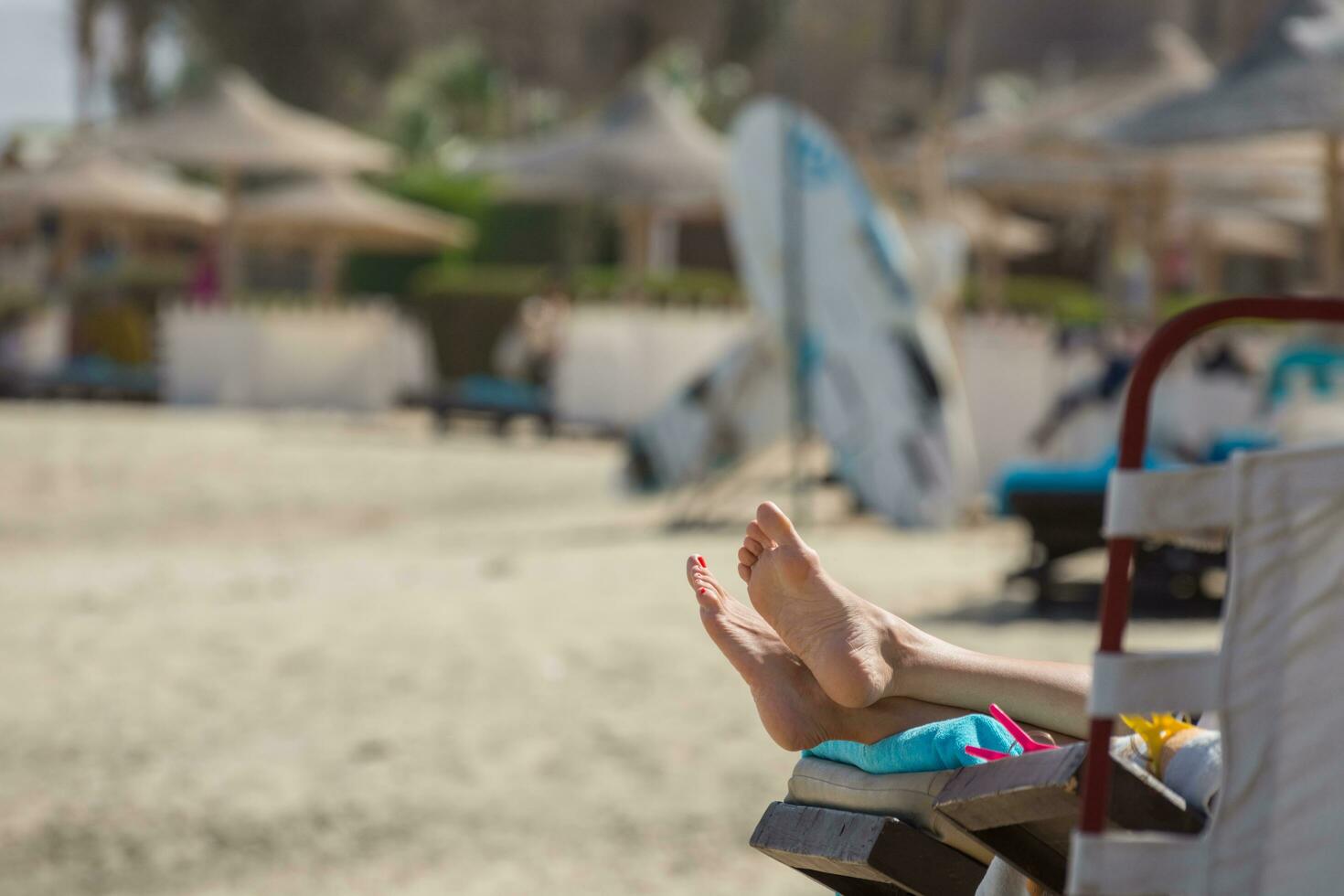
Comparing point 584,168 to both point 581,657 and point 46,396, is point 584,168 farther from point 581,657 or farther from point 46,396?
point 581,657

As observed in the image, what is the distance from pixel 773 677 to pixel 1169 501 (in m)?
0.92

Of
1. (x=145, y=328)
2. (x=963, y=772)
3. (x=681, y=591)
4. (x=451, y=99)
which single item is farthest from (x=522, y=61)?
(x=963, y=772)

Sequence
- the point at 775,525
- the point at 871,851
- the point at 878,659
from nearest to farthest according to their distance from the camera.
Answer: the point at 871,851
the point at 878,659
the point at 775,525

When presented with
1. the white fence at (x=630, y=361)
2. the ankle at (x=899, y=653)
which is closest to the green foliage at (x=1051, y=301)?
the white fence at (x=630, y=361)

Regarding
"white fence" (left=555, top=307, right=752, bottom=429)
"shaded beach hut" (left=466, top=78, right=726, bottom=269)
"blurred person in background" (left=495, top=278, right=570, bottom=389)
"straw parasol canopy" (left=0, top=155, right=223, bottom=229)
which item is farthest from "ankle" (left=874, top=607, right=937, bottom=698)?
"straw parasol canopy" (left=0, top=155, right=223, bottom=229)

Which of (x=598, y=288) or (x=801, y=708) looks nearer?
(x=801, y=708)

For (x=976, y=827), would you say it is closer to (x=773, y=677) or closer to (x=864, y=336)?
(x=773, y=677)

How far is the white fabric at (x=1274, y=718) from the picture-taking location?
5.60ft

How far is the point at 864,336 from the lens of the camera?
36.7 ft

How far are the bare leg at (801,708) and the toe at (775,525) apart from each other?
15 centimetres

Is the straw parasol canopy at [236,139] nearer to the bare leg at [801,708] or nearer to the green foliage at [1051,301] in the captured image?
the green foliage at [1051,301]

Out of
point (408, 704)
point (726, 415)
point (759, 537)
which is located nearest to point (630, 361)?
point (726, 415)

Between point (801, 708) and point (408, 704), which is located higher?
point (801, 708)

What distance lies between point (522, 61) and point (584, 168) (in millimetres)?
30012
